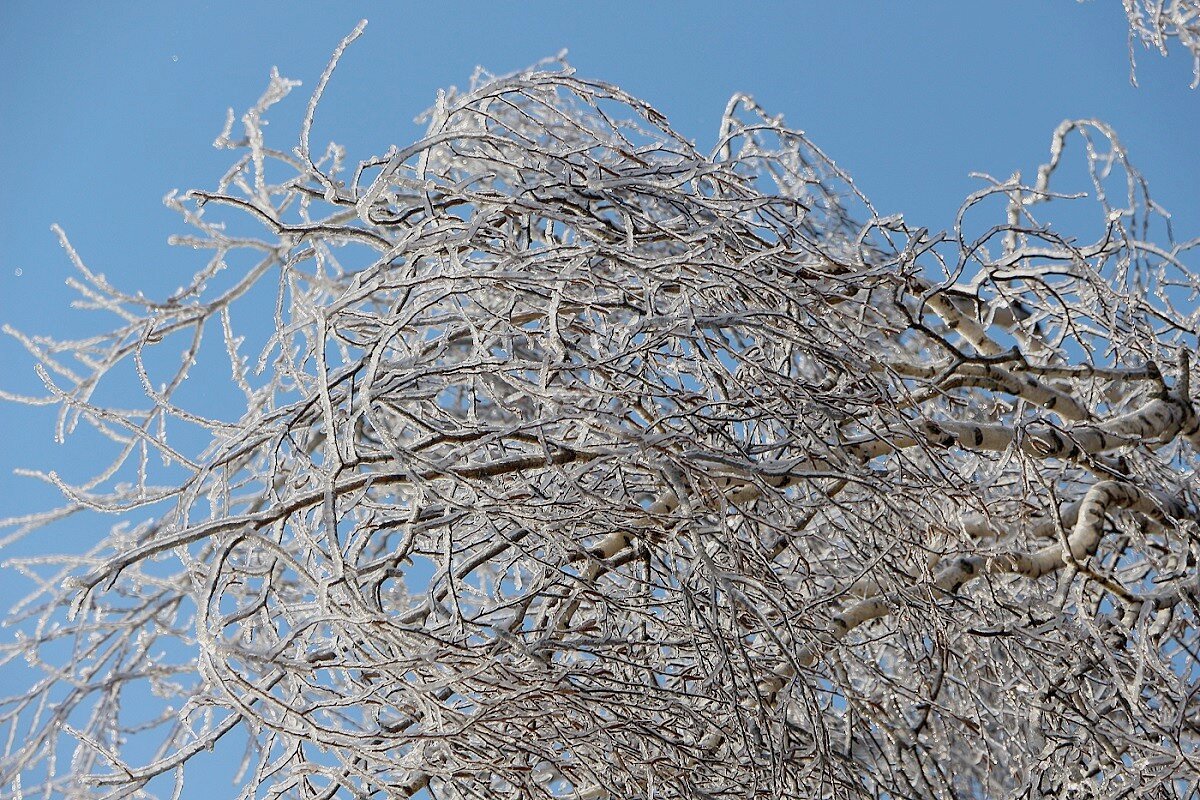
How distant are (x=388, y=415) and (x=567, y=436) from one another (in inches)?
42.5

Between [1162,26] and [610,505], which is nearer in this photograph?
[610,505]

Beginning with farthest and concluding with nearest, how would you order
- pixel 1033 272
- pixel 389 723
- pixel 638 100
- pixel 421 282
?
Answer: pixel 1033 272, pixel 638 100, pixel 389 723, pixel 421 282

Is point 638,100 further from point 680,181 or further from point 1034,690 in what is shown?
point 1034,690

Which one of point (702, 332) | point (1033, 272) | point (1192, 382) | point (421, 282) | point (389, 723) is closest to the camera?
point (421, 282)

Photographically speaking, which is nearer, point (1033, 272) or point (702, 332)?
point (702, 332)

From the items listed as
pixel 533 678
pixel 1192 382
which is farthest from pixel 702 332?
pixel 1192 382

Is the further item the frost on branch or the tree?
the frost on branch

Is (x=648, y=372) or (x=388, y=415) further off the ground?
(x=388, y=415)

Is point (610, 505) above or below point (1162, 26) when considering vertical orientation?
below

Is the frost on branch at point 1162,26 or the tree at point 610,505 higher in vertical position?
the frost on branch at point 1162,26

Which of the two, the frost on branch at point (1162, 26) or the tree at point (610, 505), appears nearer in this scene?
the tree at point (610, 505)

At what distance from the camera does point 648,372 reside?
2.79 meters

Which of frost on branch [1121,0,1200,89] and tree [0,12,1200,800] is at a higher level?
frost on branch [1121,0,1200,89]

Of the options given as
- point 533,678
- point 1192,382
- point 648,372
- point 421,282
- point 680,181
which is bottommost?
point 533,678
